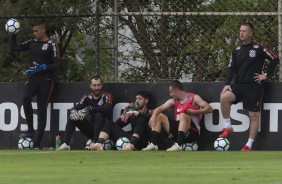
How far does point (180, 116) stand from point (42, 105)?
2.73 m

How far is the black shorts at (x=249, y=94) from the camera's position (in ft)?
54.8

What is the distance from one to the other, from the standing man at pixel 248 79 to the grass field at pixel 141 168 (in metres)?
1.89

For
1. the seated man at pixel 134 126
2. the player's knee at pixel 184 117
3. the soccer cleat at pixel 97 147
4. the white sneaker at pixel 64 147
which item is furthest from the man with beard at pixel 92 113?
the player's knee at pixel 184 117

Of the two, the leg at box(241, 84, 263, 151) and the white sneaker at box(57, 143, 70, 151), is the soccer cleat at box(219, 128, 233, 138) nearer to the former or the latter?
the leg at box(241, 84, 263, 151)

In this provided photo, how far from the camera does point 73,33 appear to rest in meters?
19.4

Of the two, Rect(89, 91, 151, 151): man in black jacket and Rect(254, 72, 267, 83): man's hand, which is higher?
Rect(254, 72, 267, 83): man's hand

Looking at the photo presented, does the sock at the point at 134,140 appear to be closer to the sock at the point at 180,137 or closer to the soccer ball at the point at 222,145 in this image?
the sock at the point at 180,137

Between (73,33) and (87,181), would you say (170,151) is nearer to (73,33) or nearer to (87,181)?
(73,33)

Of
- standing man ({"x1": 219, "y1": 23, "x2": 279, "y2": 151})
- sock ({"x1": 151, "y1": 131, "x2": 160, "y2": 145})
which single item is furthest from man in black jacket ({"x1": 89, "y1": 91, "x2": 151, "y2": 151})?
standing man ({"x1": 219, "y1": 23, "x2": 279, "y2": 151})

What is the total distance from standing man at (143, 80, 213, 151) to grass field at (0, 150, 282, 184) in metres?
1.46

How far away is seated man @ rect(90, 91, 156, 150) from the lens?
55.4 ft

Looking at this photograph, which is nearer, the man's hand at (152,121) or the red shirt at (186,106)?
the man's hand at (152,121)

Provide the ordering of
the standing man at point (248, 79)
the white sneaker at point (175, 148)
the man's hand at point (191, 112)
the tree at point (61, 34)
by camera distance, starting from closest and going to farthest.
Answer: the white sneaker at point (175, 148)
the standing man at point (248, 79)
the man's hand at point (191, 112)
the tree at point (61, 34)

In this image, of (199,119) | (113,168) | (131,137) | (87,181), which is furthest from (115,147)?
(87,181)
